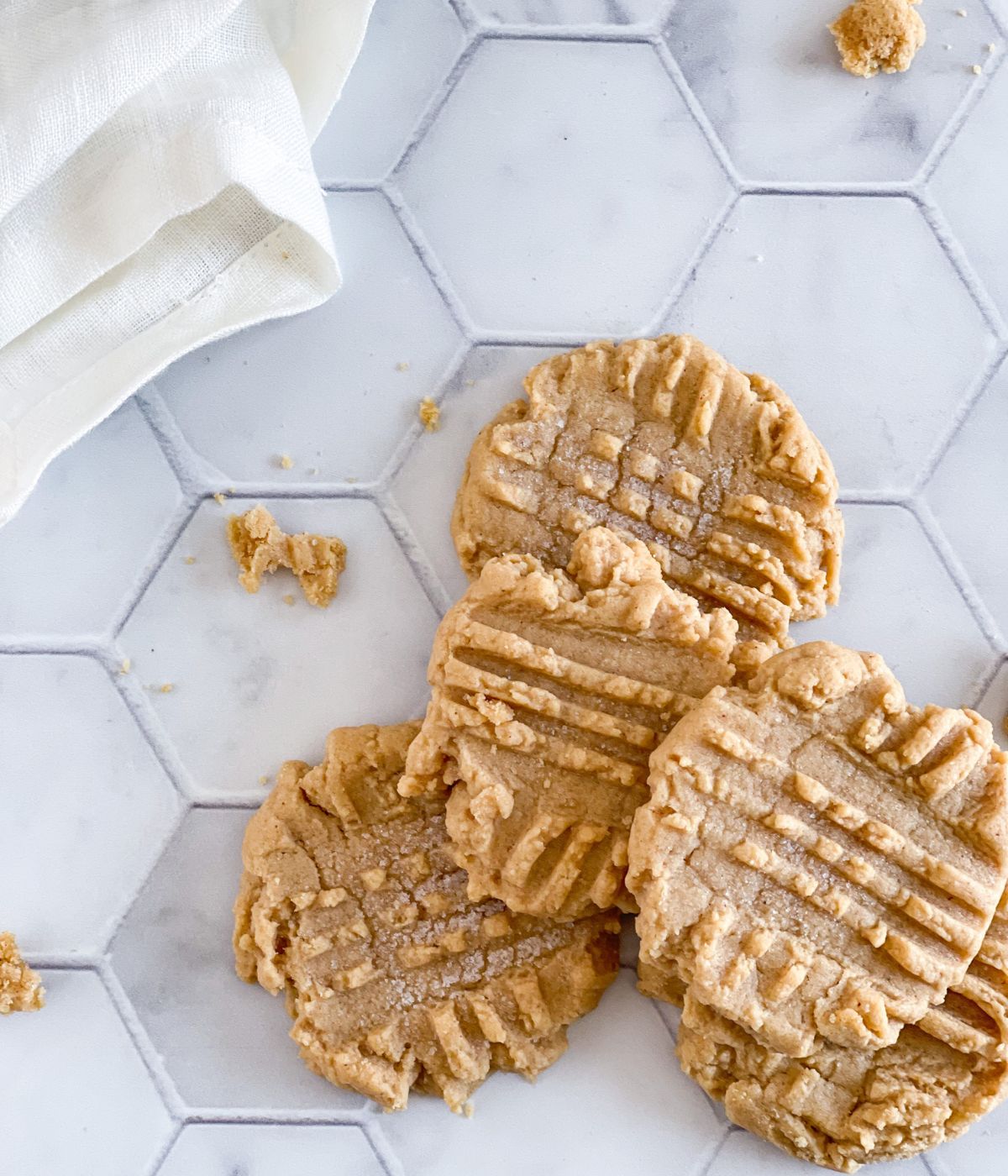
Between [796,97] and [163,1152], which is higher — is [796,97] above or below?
above

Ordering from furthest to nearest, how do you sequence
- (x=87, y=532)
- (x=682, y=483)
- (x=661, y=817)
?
1. (x=87, y=532)
2. (x=682, y=483)
3. (x=661, y=817)

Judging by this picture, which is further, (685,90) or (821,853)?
(685,90)

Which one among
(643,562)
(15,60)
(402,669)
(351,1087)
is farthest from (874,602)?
(15,60)

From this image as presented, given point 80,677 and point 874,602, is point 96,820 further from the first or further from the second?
point 874,602

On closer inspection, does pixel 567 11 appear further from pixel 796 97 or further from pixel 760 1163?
pixel 760 1163

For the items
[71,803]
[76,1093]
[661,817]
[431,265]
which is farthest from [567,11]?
[76,1093]

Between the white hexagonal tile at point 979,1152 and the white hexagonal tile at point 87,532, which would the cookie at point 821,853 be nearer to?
the white hexagonal tile at point 979,1152

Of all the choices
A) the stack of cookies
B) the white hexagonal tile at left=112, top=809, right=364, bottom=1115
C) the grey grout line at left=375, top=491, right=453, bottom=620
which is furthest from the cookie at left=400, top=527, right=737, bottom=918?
the white hexagonal tile at left=112, top=809, right=364, bottom=1115

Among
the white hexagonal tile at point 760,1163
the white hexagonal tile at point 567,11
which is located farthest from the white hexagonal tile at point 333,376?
the white hexagonal tile at point 760,1163
